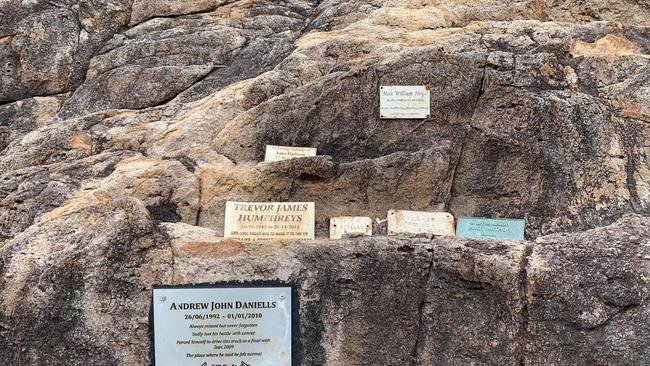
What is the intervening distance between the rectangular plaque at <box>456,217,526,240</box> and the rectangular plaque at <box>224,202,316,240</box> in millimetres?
1333

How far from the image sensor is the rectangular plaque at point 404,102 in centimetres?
581

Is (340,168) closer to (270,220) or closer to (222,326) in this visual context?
(270,220)

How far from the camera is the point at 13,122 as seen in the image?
309 inches

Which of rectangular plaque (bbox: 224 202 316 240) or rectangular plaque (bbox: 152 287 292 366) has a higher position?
rectangular plaque (bbox: 224 202 316 240)

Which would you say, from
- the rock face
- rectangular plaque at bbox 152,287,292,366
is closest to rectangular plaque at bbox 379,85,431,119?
the rock face

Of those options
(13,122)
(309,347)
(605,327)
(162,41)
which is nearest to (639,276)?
(605,327)

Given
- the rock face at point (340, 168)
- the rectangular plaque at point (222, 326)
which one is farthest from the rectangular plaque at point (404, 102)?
the rectangular plaque at point (222, 326)

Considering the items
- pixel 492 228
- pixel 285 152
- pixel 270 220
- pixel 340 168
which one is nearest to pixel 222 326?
pixel 270 220

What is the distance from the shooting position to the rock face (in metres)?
4.08

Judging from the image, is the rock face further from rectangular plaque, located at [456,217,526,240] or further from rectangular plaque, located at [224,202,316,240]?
rectangular plaque, located at [224,202,316,240]

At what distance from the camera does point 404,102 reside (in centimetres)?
581

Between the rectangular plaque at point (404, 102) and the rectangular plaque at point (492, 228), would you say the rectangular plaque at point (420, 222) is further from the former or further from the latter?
the rectangular plaque at point (404, 102)

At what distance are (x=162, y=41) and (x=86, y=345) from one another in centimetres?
490

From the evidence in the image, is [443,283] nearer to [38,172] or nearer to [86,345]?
[86,345]
